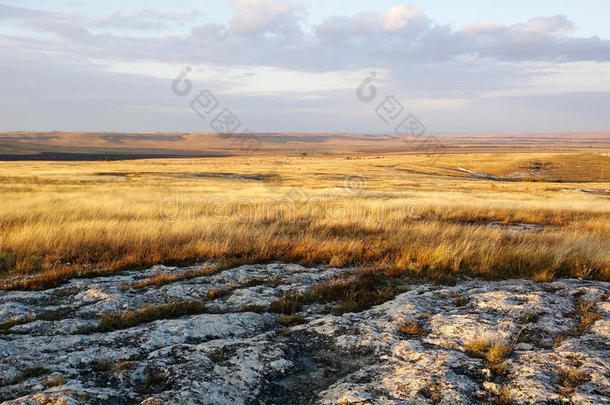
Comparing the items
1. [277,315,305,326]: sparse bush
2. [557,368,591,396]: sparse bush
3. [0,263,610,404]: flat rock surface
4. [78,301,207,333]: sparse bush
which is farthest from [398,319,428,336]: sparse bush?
[78,301,207,333]: sparse bush

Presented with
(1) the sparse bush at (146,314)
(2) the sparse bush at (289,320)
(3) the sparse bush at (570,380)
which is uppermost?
(1) the sparse bush at (146,314)

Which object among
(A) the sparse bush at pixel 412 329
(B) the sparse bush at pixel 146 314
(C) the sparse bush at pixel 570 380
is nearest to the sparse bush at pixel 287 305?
(B) the sparse bush at pixel 146 314

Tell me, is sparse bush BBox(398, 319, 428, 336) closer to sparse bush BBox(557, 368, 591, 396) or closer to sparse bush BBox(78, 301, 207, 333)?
sparse bush BBox(557, 368, 591, 396)

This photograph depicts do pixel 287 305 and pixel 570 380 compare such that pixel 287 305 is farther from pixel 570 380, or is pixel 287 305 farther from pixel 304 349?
pixel 570 380

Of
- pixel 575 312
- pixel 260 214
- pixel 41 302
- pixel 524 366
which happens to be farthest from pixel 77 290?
pixel 260 214

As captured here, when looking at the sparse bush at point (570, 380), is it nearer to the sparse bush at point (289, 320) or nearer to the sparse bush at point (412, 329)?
the sparse bush at point (412, 329)

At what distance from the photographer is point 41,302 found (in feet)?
Result: 20.8

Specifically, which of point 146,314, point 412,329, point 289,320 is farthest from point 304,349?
point 146,314

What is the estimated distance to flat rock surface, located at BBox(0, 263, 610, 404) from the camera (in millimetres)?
3904

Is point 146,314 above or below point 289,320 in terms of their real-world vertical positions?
above

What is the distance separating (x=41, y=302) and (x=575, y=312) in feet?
24.2

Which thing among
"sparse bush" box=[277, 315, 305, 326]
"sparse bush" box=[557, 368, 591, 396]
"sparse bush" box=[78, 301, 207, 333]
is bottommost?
"sparse bush" box=[277, 315, 305, 326]

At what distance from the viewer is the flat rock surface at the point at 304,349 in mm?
3904

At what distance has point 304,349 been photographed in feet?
16.4
